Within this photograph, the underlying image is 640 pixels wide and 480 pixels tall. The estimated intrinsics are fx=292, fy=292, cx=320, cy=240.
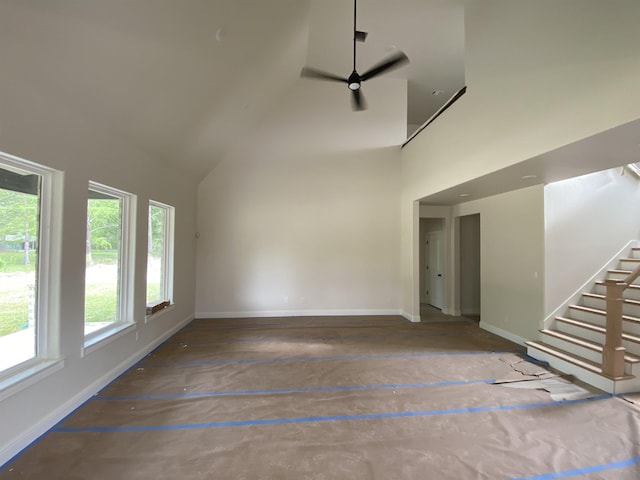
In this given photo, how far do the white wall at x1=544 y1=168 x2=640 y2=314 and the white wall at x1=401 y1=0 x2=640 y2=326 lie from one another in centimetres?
52

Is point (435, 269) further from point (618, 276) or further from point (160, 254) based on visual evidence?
point (160, 254)

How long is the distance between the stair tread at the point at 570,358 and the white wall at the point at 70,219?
5.20 meters

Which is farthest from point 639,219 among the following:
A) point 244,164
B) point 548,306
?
point 244,164

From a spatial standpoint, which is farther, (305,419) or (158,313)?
(158,313)

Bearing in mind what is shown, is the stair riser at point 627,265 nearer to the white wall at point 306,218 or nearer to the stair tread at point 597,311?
the stair tread at point 597,311

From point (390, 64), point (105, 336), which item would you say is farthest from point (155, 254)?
point (390, 64)

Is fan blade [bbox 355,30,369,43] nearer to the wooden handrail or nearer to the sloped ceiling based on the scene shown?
the sloped ceiling

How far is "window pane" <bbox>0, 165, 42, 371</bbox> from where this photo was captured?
2.16 m

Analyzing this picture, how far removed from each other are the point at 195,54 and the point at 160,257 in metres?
3.20

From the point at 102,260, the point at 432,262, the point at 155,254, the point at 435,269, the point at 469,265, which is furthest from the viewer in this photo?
the point at 432,262

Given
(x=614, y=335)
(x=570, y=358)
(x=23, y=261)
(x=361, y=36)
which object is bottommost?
(x=570, y=358)

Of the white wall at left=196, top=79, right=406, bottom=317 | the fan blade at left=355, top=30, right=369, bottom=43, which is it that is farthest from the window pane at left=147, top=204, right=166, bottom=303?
the fan blade at left=355, top=30, right=369, bottom=43

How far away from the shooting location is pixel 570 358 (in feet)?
11.4

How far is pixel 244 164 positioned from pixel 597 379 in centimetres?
633
